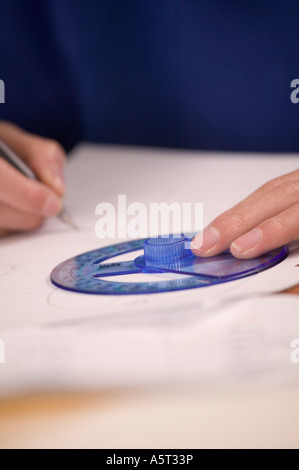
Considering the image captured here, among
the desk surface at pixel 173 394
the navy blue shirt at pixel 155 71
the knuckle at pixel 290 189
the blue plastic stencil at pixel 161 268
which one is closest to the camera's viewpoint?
the desk surface at pixel 173 394

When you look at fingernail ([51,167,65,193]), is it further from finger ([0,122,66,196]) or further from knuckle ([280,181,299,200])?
knuckle ([280,181,299,200])

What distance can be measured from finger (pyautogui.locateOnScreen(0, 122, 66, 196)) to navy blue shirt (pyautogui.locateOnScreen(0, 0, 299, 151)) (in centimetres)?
36

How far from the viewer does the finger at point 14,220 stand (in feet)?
2.69

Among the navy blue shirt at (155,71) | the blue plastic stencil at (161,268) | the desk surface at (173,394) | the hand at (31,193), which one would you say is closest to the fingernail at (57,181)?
the hand at (31,193)

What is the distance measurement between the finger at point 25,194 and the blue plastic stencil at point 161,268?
17 centimetres

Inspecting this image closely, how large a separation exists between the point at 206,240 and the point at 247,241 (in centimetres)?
4

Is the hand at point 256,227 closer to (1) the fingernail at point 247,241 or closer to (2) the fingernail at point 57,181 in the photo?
(1) the fingernail at point 247,241

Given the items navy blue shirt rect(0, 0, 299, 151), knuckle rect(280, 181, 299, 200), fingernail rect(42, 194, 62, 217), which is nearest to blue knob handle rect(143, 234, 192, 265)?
knuckle rect(280, 181, 299, 200)

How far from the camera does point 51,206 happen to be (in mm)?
842

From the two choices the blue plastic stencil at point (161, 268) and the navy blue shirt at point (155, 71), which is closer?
the blue plastic stencil at point (161, 268)

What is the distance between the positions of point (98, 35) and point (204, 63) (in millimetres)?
254

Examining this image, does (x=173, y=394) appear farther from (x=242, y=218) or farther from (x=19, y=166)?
(x=19, y=166)
